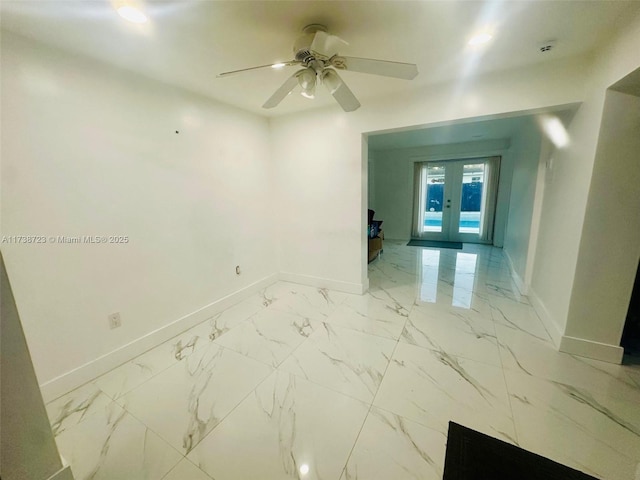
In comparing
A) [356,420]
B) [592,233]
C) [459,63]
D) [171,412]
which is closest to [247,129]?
[459,63]

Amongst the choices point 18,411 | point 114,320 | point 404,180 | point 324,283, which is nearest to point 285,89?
point 18,411

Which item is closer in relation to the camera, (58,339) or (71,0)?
(71,0)

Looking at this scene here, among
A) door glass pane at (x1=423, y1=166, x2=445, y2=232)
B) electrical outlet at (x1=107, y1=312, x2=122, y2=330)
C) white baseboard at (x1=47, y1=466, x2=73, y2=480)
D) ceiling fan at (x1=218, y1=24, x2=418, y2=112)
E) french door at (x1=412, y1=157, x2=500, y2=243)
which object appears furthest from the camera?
door glass pane at (x1=423, y1=166, x2=445, y2=232)

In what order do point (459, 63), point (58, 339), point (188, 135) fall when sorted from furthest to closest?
1. point (188, 135)
2. point (459, 63)
3. point (58, 339)

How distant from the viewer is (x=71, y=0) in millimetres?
1198

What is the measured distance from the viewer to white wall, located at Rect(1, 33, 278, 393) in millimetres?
1499

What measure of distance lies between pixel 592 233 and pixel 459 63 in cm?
156

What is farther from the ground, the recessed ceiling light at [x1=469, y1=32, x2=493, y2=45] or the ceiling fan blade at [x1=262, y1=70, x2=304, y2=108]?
the recessed ceiling light at [x1=469, y1=32, x2=493, y2=45]

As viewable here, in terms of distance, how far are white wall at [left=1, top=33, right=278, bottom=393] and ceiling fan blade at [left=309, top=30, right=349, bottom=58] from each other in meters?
1.56

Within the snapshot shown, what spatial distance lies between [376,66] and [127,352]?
2.75m

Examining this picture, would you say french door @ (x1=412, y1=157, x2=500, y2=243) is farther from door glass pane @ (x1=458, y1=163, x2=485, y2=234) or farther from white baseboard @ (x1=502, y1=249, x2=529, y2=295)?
white baseboard @ (x1=502, y1=249, x2=529, y2=295)

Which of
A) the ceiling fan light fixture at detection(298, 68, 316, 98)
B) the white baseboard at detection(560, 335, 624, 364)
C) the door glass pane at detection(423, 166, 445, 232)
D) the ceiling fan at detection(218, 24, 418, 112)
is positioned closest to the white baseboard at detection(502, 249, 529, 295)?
the white baseboard at detection(560, 335, 624, 364)

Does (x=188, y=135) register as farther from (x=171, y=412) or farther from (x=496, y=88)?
(x=496, y=88)

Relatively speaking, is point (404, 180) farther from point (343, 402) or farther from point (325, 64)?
point (343, 402)
